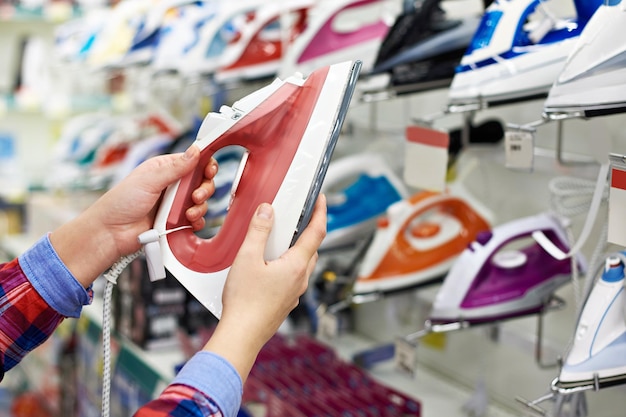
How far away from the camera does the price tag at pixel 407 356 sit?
4.83ft

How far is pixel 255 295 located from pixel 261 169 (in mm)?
236

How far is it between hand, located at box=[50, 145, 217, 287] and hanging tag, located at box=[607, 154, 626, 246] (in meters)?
0.53

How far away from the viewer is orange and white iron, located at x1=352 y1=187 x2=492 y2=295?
1621 mm

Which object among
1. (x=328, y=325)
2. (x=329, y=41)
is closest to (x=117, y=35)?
(x=329, y=41)

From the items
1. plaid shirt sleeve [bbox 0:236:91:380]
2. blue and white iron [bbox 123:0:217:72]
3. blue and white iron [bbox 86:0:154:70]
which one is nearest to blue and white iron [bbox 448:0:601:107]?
plaid shirt sleeve [bbox 0:236:91:380]

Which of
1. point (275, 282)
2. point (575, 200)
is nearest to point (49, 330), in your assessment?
point (275, 282)

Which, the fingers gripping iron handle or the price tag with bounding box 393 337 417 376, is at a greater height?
the fingers gripping iron handle

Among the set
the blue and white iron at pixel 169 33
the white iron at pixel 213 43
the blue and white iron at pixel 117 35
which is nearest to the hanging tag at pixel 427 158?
the white iron at pixel 213 43

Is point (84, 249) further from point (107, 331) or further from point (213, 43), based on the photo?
point (213, 43)

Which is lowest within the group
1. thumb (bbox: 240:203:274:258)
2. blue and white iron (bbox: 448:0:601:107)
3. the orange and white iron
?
the orange and white iron

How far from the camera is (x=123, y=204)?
112 centimetres

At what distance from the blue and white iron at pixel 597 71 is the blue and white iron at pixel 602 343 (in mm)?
221

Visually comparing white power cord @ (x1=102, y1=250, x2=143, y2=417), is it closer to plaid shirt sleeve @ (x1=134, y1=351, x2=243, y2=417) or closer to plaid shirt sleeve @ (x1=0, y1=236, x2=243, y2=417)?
plaid shirt sleeve @ (x1=0, y1=236, x2=243, y2=417)

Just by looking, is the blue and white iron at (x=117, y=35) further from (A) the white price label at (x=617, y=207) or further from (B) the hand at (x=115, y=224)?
(A) the white price label at (x=617, y=207)
